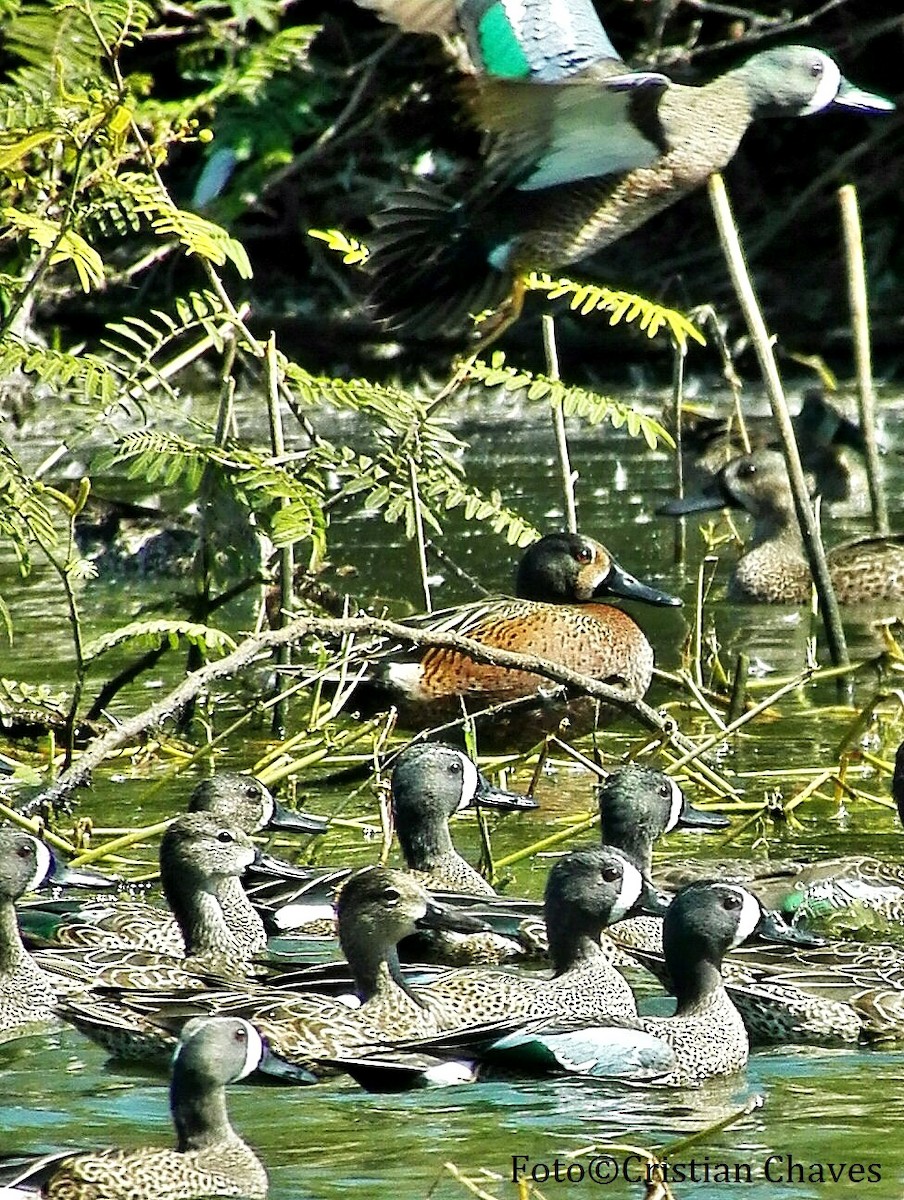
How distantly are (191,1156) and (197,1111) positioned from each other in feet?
0.36

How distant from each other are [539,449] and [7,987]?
26.1ft

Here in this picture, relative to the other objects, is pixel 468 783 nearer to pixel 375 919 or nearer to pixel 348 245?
pixel 375 919

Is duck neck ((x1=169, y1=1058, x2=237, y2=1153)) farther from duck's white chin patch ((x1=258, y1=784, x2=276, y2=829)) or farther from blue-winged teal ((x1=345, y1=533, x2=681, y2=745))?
blue-winged teal ((x1=345, y1=533, x2=681, y2=745))

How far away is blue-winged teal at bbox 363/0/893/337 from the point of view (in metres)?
7.65

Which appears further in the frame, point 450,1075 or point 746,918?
point 746,918

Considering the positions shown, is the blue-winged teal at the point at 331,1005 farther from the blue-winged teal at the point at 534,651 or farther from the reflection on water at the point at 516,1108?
the blue-winged teal at the point at 534,651

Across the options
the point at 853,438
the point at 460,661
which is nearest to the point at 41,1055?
the point at 460,661

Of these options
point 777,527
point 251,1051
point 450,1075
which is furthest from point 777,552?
point 251,1051

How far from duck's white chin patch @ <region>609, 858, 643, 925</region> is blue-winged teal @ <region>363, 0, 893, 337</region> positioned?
7.39 ft

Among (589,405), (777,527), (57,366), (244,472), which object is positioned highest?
(57,366)

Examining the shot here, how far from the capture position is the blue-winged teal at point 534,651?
7.97m

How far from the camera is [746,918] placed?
585cm

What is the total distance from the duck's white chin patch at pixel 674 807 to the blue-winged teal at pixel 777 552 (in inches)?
143

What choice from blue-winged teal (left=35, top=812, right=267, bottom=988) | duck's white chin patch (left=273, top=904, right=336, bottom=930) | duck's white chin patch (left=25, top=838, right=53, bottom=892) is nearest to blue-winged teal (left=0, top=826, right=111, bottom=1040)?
duck's white chin patch (left=25, top=838, right=53, bottom=892)
